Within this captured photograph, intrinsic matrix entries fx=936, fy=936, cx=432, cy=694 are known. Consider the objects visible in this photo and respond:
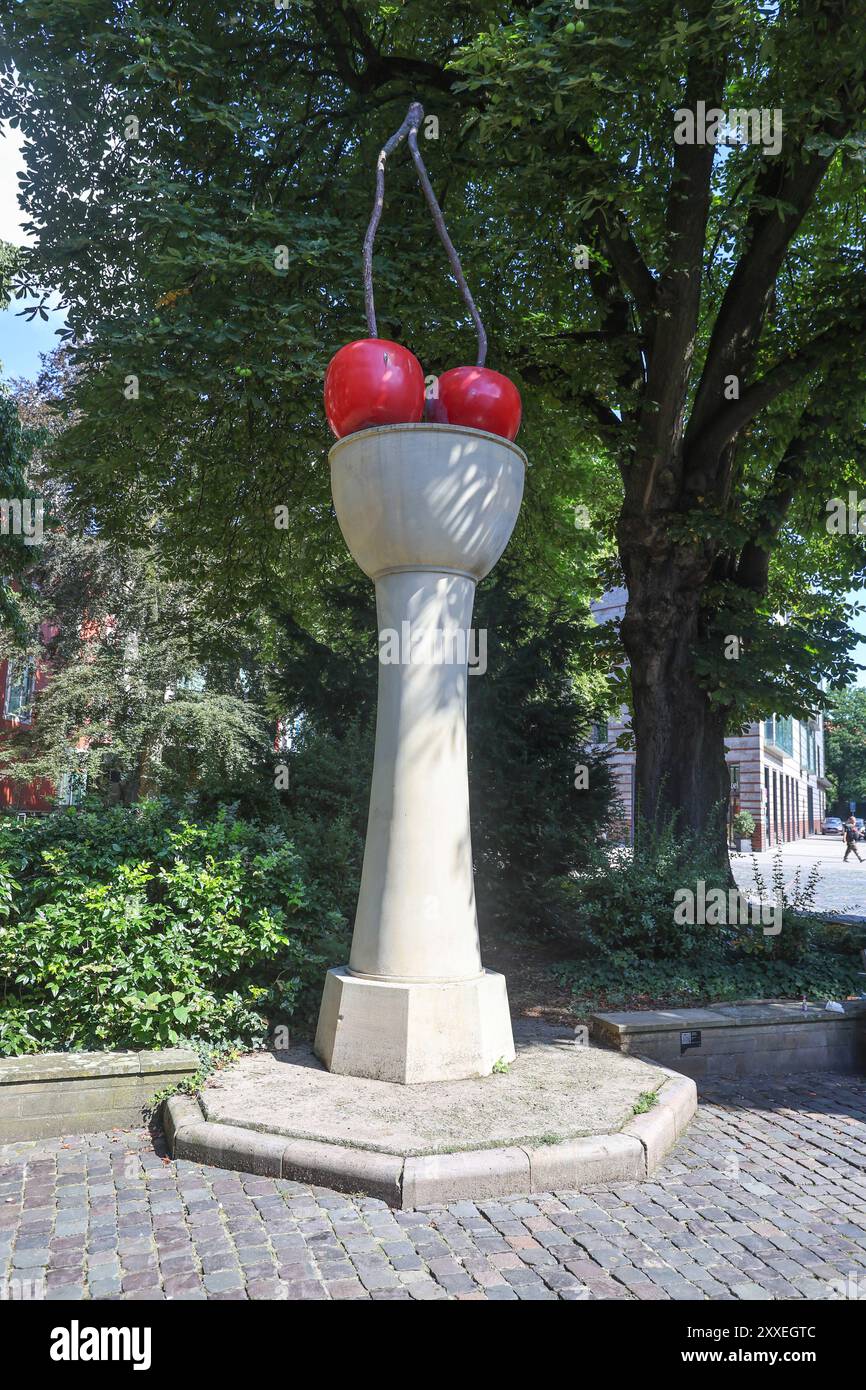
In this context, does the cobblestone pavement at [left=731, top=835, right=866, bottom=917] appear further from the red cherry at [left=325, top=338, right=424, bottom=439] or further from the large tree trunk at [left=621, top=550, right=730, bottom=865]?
the red cherry at [left=325, top=338, right=424, bottom=439]

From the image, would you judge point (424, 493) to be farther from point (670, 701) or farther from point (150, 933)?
point (670, 701)

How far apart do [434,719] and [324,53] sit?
9.19 m

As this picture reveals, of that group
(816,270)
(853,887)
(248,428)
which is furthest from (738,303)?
(853,887)

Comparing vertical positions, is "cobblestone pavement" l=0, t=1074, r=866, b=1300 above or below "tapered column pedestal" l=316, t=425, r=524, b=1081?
below

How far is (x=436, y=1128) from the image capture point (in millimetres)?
4797

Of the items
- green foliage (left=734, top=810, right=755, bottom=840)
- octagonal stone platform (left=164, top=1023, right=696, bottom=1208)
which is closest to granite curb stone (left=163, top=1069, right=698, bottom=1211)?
octagonal stone platform (left=164, top=1023, right=696, bottom=1208)

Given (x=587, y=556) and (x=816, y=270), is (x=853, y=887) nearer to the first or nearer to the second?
(x=587, y=556)

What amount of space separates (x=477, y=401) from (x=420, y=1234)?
4.83m

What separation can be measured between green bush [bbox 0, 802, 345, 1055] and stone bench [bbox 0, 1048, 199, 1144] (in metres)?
0.32

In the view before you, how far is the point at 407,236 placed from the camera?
9609 millimetres

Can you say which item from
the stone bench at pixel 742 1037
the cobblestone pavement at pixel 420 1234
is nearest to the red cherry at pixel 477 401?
the stone bench at pixel 742 1037

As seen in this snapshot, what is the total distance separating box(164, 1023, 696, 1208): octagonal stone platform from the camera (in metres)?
4.39

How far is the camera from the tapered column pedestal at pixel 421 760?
5758 millimetres

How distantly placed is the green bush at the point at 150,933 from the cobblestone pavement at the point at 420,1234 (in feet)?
2.75
